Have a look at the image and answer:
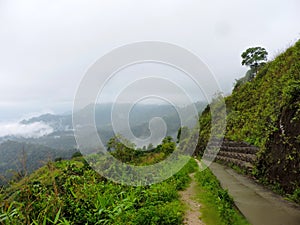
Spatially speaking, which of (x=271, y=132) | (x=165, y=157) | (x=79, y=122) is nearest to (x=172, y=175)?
(x=165, y=157)

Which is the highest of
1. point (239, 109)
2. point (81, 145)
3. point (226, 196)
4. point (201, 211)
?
point (239, 109)

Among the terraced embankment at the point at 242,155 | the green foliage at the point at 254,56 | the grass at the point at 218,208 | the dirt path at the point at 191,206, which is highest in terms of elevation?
the green foliage at the point at 254,56

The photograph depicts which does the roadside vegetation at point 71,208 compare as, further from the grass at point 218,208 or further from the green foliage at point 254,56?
the green foliage at point 254,56

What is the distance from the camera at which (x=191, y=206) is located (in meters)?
5.47

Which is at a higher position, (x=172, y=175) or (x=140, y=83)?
(x=140, y=83)

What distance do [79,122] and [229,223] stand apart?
356 cm

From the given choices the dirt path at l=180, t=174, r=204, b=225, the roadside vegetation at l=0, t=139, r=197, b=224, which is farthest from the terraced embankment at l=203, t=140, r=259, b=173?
the roadside vegetation at l=0, t=139, r=197, b=224

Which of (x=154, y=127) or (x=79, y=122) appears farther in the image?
(x=154, y=127)

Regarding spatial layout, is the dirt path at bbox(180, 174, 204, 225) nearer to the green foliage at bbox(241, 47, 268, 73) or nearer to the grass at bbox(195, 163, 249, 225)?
the grass at bbox(195, 163, 249, 225)

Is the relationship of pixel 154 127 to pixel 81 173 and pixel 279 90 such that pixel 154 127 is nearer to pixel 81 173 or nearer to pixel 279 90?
pixel 81 173

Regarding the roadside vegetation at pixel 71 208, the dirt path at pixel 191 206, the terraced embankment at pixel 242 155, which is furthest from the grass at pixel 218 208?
the terraced embankment at pixel 242 155

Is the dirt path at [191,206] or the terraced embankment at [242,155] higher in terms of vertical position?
the terraced embankment at [242,155]

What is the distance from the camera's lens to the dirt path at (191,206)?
14.9 ft

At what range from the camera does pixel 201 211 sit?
5.07 m
